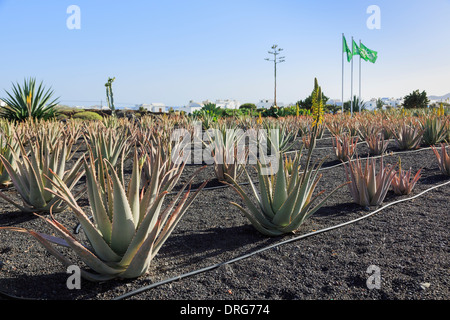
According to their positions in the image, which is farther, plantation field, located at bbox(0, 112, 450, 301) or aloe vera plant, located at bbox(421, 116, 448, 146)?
aloe vera plant, located at bbox(421, 116, 448, 146)

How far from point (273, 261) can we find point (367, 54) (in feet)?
78.6

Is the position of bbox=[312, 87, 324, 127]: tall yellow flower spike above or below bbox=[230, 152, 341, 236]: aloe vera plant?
above

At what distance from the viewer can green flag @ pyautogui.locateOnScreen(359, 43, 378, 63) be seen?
22.5 metres

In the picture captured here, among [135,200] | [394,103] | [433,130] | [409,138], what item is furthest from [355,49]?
[394,103]

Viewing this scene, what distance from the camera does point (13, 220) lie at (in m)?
3.09

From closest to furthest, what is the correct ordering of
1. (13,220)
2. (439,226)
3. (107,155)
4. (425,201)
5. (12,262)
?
1. (12,262)
2. (439,226)
3. (13,220)
4. (425,201)
5. (107,155)

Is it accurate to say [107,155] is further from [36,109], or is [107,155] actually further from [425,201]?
[36,109]

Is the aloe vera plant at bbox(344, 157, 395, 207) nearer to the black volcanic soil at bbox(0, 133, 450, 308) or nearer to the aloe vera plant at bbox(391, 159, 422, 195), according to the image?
the black volcanic soil at bbox(0, 133, 450, 308)

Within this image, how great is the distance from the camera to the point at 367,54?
22.9m

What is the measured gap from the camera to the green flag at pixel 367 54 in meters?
22.5

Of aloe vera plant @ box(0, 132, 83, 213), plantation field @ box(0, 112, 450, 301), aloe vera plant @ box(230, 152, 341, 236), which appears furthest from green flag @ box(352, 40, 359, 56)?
aloe vera plant @ box(0, 132, 83, 213)

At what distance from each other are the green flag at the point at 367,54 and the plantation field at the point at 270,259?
70.5 feet
